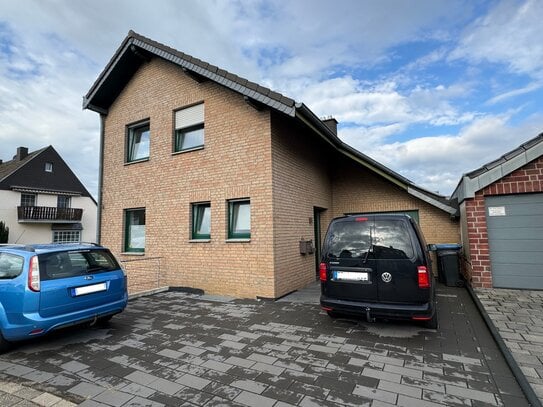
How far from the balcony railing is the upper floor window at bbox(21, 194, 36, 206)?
3.61 ft

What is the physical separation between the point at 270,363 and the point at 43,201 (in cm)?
3324

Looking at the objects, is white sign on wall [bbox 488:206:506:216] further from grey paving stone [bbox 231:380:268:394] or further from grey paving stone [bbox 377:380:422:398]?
grey paving stone [bbox 231:380:268:394]

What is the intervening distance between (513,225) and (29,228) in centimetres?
3495

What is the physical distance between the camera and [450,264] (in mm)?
8234

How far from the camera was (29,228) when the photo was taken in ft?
89.6

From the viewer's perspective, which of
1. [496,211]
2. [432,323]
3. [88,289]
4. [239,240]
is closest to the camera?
[88,289]

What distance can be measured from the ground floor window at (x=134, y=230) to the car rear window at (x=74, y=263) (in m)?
4.66

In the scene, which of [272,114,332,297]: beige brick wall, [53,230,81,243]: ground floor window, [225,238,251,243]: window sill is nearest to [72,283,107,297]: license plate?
[225,238,251,243]: window sill

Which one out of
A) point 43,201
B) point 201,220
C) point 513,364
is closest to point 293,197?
point 201,220

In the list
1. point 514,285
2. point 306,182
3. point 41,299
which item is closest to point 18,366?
point 41,299

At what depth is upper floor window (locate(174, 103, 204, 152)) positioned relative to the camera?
8602mm

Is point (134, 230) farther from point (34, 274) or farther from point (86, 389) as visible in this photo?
point (86, 389)

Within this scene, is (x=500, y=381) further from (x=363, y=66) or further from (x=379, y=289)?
(x=363, y=66)

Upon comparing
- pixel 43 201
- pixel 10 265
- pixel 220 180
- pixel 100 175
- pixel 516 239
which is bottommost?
pixel 10 265
